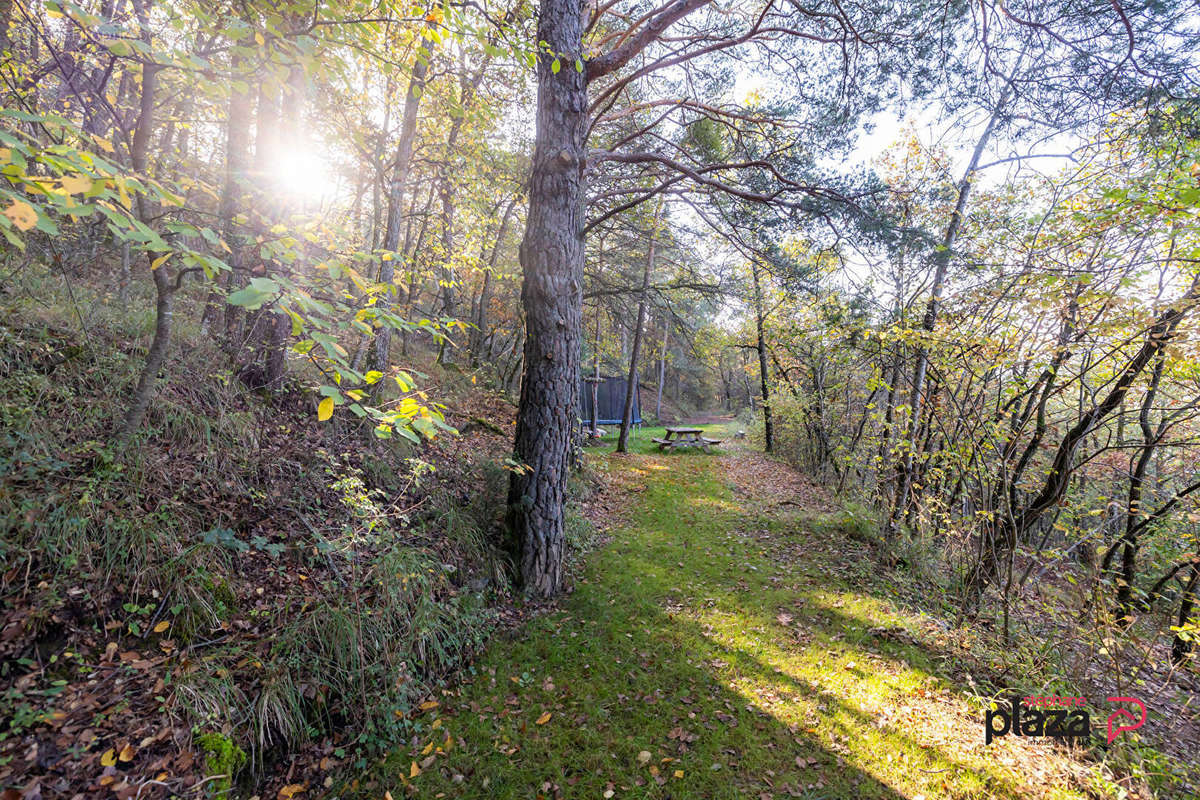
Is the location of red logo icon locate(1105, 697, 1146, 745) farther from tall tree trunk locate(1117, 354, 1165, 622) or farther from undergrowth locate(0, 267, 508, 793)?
undergrowth locate(0, 267, 508, 793)

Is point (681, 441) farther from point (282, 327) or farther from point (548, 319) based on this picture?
point (282, 327)

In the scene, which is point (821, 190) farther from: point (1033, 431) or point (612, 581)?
point (612, 581)

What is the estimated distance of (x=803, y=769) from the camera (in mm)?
2506

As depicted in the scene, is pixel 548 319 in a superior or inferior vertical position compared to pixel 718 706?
superior

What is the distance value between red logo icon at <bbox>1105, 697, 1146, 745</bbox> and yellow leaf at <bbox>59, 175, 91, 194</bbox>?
17.2 feet

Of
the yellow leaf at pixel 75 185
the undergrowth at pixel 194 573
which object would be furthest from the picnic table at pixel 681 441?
the yellow leaf at pixel 75 185

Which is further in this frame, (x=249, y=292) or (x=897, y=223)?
(x=897, y=223)

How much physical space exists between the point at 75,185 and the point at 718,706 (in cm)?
392

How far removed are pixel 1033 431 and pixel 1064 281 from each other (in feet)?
5.17

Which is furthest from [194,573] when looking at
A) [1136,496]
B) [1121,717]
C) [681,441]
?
[681,441]

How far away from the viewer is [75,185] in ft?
3.87

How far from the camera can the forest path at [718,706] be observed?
7.96ft

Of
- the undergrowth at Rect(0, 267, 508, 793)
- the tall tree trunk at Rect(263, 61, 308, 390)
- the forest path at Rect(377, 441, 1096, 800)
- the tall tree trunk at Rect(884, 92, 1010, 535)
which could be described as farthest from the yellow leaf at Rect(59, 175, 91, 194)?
the tall tree trunk at Rect(884, 92, 1010, 535)

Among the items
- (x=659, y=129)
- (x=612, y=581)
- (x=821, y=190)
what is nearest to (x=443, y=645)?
(x=612, y=581)
